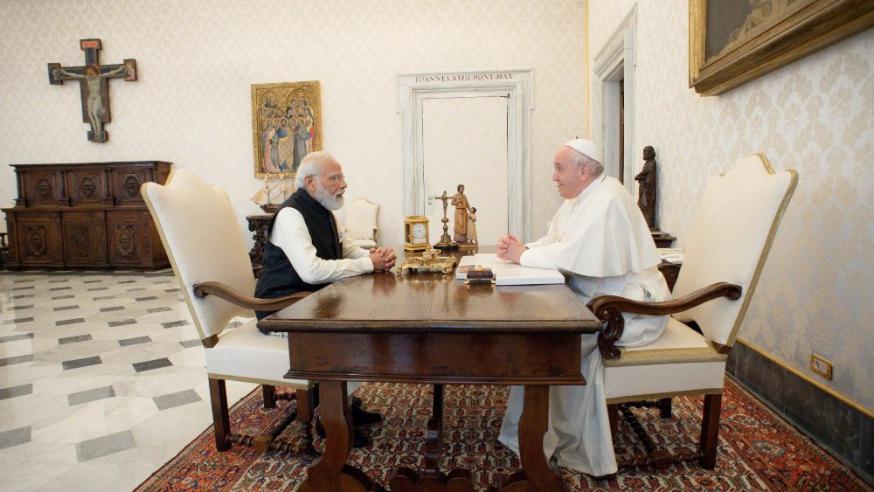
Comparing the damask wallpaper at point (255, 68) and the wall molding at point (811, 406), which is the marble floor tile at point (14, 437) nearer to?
the wall molding at point (811, 406)

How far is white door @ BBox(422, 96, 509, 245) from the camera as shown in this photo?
7566 millimetres

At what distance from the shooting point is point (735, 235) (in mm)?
2088

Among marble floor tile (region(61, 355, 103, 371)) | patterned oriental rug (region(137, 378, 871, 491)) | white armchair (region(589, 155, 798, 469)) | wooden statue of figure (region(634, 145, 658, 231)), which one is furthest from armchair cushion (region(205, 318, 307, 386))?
wooden statue of figure (region(634, 145, 658, 231))

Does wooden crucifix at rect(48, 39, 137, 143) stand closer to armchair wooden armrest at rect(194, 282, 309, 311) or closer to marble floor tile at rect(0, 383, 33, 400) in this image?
marble floor tile at rect(0, 383, 33, 400)

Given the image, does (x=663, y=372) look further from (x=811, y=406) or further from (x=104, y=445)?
(x=104, y=445)

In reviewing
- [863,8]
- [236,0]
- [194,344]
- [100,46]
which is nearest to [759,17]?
[863,8]

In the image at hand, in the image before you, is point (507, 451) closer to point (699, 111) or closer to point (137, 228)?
point (699, 111)

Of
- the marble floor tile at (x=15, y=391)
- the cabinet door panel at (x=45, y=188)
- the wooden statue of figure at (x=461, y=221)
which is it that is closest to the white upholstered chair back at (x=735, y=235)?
the wooden statue of figure at (x=461, y=221)

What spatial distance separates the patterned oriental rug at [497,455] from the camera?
6.91 feet

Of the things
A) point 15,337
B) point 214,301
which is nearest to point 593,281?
point 214,301

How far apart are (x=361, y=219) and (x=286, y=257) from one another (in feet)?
16.8

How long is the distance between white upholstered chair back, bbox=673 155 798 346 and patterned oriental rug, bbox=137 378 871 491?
57 cm

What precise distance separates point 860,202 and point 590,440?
4.86 ft

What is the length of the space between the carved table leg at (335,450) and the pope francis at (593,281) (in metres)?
0.79
